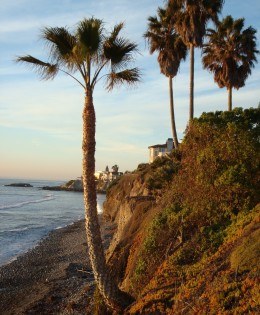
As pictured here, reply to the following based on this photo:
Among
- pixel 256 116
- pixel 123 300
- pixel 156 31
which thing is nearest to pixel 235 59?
pixel 156 31

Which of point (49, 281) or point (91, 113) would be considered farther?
point (49, 281)

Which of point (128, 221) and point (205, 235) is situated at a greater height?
point (205, 235)

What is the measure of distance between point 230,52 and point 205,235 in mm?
20970

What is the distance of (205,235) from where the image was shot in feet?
41.2

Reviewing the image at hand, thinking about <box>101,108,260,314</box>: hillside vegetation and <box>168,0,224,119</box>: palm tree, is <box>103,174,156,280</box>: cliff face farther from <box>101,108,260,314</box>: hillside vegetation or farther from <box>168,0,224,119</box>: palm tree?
<box>168,0,224,119</box>: palm tree

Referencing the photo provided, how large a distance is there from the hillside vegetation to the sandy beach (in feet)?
7.75

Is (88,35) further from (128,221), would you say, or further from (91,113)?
(128,221)

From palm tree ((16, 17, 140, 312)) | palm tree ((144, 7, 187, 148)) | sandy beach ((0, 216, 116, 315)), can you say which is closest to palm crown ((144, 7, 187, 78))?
palm tree ((144, 7, 187, 148))

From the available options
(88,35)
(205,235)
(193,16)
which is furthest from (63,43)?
(193,16)

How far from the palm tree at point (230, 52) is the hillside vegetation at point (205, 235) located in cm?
1584

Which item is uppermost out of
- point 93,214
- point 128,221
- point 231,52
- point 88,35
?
point 231,52

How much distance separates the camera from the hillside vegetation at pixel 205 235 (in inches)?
364

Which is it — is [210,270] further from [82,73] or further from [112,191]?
[112,191]

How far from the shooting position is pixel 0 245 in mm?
31500
